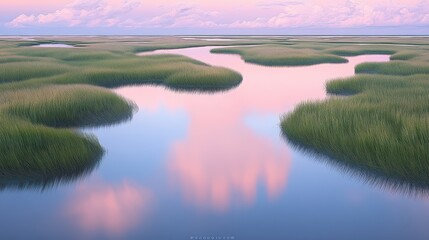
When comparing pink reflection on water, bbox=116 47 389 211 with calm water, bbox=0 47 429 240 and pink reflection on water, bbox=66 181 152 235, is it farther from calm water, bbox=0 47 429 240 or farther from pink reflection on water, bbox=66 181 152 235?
pink reflection on water, bbox=66 181 152 235

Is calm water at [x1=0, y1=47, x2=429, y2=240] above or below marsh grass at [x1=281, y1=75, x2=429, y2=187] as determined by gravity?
below

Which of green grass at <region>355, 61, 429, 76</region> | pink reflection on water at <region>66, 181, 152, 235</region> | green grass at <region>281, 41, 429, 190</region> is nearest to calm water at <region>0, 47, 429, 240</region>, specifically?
pink reflection on water at <region>66, 181, 152, 235</region>

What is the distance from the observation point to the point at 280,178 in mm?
6594

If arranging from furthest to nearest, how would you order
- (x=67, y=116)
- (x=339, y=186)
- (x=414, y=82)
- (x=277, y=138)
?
(x=414, y=82)
(x=67, y=116)
(x=277, y=138)
(x=339, y=186)

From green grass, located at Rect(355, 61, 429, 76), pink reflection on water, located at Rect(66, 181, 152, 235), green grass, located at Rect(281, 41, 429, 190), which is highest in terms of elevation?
green grass, located at Rect(355, 61, 429, 76)

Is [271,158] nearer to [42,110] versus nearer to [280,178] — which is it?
[280,178]

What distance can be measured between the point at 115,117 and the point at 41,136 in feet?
14.8

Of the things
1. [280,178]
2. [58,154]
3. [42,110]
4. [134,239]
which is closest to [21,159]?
[58,154]

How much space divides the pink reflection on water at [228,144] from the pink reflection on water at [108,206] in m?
0.72

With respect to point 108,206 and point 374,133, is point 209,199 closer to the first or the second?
point 108,206

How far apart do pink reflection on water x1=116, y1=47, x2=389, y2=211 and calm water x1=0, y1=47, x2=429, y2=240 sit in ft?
0.11

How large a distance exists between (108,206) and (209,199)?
1403 mm

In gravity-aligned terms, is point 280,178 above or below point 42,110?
below

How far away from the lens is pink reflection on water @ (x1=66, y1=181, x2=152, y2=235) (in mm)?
4730
